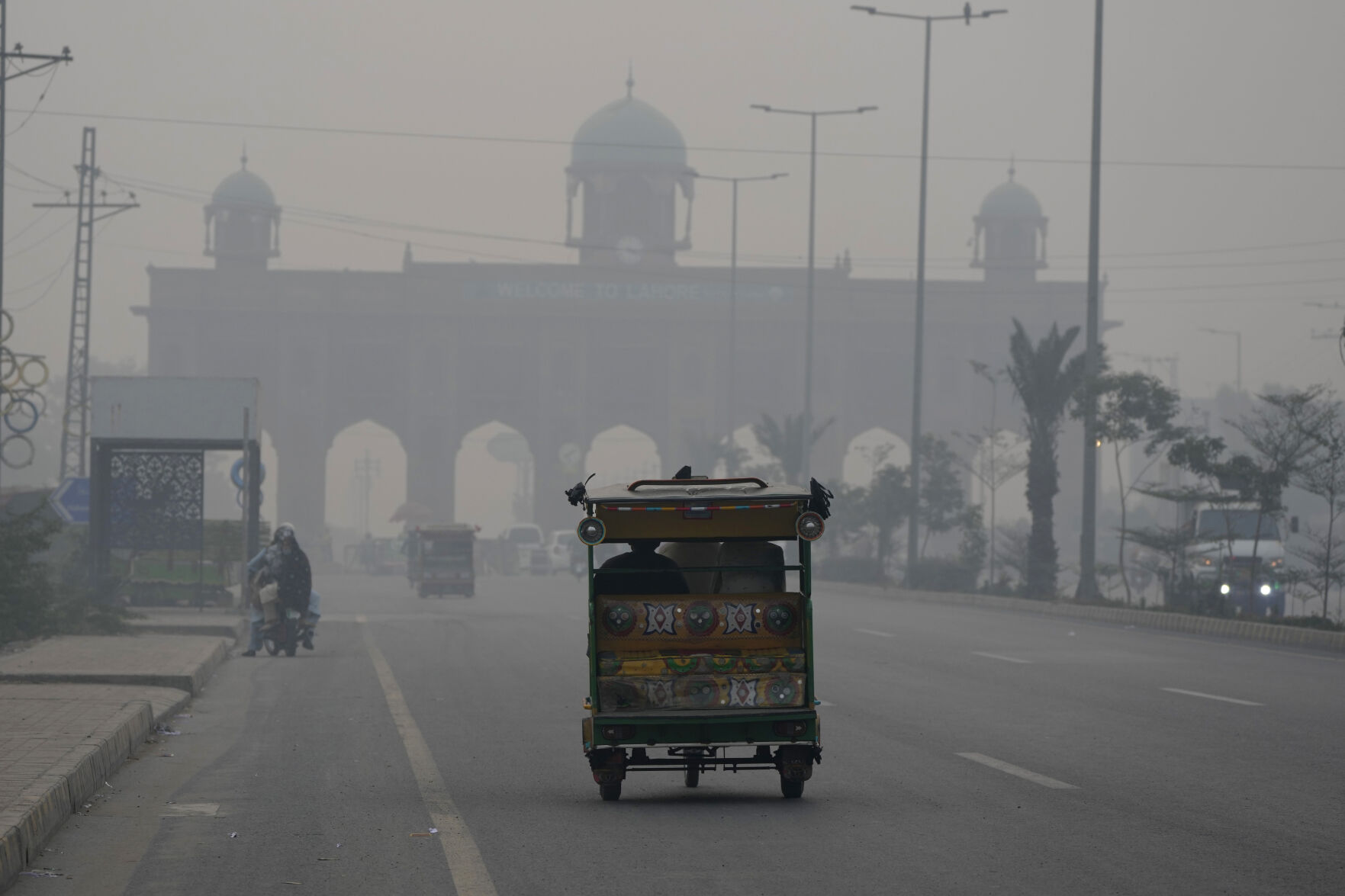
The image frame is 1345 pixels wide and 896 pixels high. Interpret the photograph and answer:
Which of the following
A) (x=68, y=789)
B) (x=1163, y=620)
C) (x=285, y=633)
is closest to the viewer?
(x=68, y=789)

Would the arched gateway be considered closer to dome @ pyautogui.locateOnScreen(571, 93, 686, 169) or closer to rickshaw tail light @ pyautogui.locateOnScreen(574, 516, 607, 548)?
dome @ pyautogui.locateOnScreen(571, 93, 686, 169)

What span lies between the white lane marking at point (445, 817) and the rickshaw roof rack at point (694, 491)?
64.6 inches

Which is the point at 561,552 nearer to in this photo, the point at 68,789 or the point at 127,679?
the point at 127,679

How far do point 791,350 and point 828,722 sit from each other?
2806 inches

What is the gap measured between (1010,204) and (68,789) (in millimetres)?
84195

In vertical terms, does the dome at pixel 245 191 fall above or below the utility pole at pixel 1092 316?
above

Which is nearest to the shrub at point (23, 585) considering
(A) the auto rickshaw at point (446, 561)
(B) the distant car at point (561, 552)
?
(A) the auto rickshaw at point (446, 561)

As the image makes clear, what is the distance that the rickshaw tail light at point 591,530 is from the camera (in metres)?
8.61

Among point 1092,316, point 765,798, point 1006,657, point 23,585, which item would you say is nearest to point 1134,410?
point 1092,316

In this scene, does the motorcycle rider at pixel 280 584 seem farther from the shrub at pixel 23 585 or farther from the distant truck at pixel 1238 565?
the distant truck at pixel 1238 565

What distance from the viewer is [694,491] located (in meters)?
9.05

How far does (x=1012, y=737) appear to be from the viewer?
38.1 feet

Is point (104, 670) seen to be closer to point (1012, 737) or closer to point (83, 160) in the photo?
point (1012, 737)

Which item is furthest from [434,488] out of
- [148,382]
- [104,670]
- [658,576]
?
[658,576]
